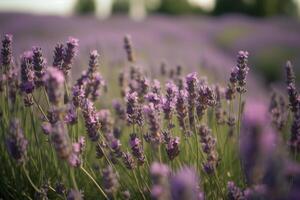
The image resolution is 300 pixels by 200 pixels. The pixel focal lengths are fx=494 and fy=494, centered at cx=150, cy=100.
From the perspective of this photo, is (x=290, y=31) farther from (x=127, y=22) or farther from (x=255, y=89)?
(x=255, y=89)

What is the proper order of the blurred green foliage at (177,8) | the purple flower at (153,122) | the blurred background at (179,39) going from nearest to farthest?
the purple flower at (153,122) < the blurred background at (179,39) < the blurred green foliage at (177,8)

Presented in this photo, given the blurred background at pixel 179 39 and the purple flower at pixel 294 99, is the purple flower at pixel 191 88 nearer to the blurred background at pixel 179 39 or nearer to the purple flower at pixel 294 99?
the purple flower at pixel 294 99

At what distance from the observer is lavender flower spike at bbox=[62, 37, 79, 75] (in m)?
2.07

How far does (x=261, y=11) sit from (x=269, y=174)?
23.0m

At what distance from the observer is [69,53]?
2.11 m

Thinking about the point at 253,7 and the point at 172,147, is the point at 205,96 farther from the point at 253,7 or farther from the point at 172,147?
the point at 253,7

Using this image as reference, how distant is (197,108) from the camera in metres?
2.18

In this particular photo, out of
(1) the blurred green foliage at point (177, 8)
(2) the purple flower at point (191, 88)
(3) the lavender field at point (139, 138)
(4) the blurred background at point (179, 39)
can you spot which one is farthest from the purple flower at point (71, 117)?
(1) the blurred green foliage at point (177, 8)

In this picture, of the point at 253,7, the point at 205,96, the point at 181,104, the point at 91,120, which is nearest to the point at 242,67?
the point at 205,96

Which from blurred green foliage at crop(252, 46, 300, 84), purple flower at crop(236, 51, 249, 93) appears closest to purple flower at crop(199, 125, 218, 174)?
purple flower at crop(236, 51, 249, 93)

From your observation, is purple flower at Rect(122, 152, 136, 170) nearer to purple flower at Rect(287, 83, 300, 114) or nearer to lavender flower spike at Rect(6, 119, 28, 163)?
lavender flower spike at Rect(6, 119, 28, 163)

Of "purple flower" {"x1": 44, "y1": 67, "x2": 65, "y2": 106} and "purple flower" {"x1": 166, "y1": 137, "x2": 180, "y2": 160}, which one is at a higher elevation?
"purple flower" {"x1": 44, "y1": 67, "x2": 65, "y2": 106}

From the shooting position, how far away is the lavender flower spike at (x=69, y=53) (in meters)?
2.07

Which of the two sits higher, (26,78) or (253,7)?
(26,78)
